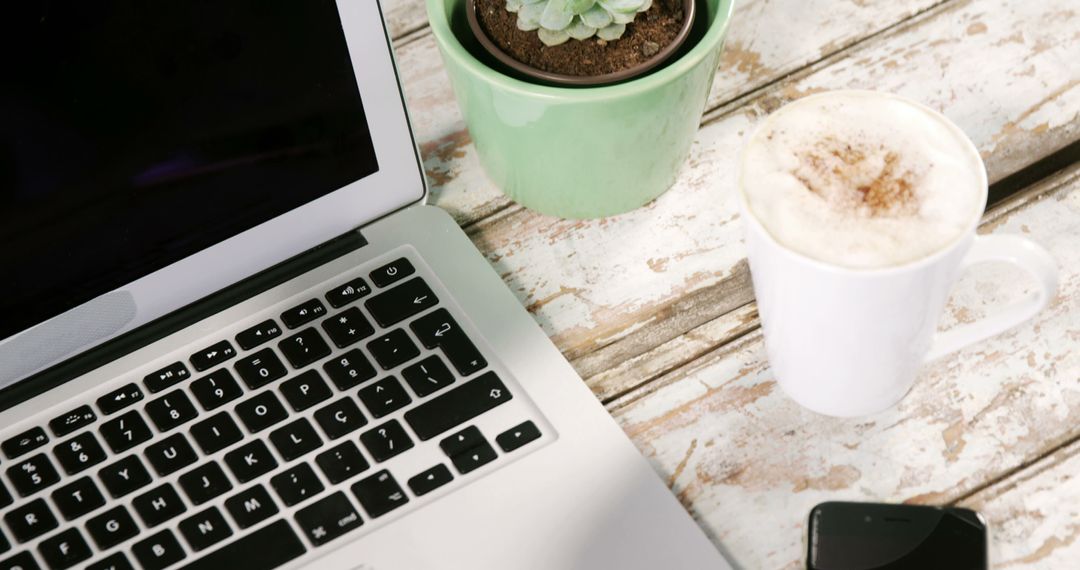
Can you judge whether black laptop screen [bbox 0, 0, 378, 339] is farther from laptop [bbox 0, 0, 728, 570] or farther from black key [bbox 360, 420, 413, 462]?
black key [bbox 360, 420, 413, 462]

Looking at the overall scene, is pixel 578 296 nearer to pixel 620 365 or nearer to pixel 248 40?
pixel 620 365

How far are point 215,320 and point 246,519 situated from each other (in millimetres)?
130

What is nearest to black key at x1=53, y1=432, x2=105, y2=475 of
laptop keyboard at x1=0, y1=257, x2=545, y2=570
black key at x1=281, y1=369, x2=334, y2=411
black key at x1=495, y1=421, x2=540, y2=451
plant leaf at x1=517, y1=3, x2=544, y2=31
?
laptop keyboard at x1=0, y1=257, x2=545, y2=570

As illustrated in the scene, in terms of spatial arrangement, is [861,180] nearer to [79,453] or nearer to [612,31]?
[612,31]

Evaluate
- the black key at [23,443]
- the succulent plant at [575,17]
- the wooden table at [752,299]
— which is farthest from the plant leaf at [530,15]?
the black key at [23,443]

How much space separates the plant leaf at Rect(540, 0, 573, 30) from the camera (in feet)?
1.77

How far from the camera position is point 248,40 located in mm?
514

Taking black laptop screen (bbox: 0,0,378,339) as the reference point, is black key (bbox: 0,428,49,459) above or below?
below

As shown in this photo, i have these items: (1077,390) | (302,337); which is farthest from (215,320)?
(1077,390)

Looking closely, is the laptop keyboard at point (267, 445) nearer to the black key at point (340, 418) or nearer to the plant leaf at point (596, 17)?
the black key at point (340, 418)

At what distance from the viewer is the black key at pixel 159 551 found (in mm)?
507

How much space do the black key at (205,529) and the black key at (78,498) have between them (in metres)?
0.05

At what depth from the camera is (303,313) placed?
0.58 metres

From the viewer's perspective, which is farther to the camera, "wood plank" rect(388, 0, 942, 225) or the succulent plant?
"wood plank" rect(388, 0, 942, 225)
